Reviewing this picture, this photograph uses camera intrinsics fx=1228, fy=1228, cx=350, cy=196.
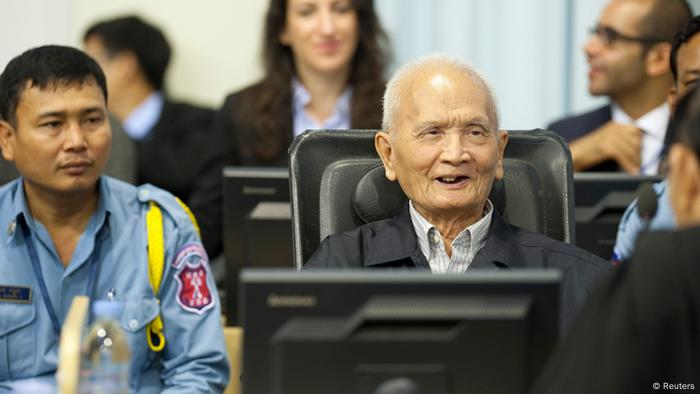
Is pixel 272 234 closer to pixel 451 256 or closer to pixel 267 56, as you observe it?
pixel 451 256

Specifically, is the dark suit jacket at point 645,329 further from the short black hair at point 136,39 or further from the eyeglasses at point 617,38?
the short black hair at point 136,39

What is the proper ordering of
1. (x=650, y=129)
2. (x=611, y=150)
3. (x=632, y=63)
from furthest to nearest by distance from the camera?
(x=632, y=63), (x=650, y=129), (x=611, y=150)

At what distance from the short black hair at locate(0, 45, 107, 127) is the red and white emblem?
1.46ft

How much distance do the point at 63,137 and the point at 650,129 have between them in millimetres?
2264

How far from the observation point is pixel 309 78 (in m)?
4.38

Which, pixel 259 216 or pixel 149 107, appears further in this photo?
pixel 149 107

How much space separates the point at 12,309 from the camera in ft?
8.41

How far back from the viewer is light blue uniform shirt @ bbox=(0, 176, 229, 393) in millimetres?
2555

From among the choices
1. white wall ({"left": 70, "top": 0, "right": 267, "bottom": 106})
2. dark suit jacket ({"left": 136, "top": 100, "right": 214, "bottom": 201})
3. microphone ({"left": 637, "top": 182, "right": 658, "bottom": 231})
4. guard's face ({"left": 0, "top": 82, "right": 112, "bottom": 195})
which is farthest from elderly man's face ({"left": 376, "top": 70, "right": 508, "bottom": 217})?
white wall ({"left": 70, "top": 0, "right": 267, "bottom": 106})

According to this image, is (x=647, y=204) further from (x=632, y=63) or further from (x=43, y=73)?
(x=632, y=63)

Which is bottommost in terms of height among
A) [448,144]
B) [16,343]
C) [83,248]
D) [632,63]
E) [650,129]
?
[16,343]

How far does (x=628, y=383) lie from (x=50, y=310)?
1.46m

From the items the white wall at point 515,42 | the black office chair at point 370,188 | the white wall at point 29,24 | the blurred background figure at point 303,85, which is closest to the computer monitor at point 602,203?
the black office chair at point 370,188

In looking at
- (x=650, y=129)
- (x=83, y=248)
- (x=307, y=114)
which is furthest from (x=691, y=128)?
(x=307, y=114)
